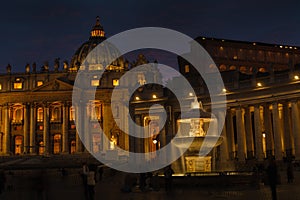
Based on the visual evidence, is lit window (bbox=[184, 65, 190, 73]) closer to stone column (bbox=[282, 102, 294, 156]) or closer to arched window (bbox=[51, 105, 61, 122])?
arched window (bbox=[51, 105, 61, 122])

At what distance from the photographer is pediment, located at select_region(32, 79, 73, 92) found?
97000 mm

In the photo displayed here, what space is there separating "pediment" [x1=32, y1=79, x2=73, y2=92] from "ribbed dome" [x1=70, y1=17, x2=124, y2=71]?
77.1 feet

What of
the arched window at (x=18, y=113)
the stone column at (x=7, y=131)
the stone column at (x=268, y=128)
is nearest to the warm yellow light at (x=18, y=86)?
the arched window at (x=18, y=113)

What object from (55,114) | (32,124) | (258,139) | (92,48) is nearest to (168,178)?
(258,139)

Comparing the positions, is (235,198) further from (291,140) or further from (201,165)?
(291,140)

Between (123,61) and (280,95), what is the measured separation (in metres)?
86.4

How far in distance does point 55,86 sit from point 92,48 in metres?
41.1

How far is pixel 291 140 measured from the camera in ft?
171

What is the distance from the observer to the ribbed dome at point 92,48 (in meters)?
128

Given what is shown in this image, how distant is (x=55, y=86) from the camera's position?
9712cm

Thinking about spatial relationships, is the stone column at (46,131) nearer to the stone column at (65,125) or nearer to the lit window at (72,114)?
the stone column at (65,125)

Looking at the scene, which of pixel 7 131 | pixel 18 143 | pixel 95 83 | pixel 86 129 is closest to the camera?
pixel 86 129

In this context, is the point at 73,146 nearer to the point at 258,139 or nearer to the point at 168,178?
the point at 258,139

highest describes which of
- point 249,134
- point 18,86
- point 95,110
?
point 18,86
